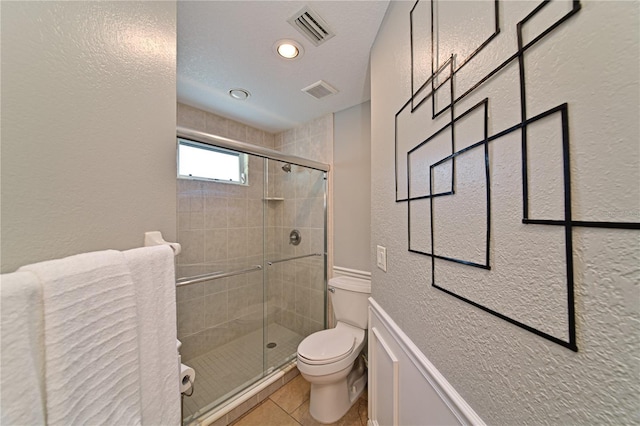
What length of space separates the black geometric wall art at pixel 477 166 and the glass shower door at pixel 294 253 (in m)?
1.27

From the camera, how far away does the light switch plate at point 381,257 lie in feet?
3.35

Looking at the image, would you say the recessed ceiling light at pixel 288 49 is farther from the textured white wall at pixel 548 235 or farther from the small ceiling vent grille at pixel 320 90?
the textured white wall at pixel 548 235

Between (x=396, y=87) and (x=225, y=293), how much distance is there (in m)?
2.09

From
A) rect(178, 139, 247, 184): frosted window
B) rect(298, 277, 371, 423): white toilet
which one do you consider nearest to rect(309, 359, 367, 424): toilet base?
rect(298, 277, 371, 423): white toilet

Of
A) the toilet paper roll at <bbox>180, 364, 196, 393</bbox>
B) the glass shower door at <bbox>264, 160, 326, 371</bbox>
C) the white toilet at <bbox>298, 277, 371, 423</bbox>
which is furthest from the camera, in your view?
the glass shower door at <bbox>264, 160, 326, 371</bbox>

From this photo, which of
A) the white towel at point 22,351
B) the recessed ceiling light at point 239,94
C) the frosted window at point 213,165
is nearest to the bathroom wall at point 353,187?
the recessed ceiling light at point 239,94

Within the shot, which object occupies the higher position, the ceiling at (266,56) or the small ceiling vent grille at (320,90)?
the ceiling at (266,56)

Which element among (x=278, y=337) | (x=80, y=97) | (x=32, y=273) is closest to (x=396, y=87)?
(x=80, y=97)

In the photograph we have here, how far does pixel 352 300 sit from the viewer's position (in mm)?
1604

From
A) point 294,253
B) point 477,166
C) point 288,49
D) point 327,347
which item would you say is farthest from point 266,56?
point 327,347

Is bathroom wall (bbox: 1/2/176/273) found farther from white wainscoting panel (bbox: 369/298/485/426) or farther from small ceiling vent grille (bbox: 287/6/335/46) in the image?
white wainscoting panel (bbox: 369/298/485/426)

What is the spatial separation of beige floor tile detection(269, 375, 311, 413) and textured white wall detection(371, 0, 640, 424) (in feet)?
4.35

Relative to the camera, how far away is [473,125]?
0.51 m

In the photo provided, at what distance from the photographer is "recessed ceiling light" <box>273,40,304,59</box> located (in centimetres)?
116
